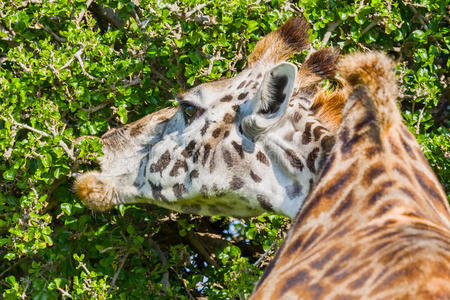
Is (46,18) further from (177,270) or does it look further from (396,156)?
(396,156)

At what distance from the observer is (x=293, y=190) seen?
325cm

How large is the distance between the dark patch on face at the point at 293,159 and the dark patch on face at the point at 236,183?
0.81 ft

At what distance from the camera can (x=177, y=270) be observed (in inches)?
201

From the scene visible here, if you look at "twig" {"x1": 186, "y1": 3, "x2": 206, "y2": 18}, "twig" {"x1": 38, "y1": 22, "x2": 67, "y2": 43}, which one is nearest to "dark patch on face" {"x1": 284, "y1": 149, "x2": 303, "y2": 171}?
"twig" {"x1": 186, "y1": 3, "x2": 206, "y2": 18}

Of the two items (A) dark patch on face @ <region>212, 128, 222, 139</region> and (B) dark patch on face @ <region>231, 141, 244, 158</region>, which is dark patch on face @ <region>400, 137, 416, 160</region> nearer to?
(B) dark patch on face @ <region>231, 141, 244, 158</region>

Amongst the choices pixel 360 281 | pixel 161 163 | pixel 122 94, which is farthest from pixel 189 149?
pixel 360 281

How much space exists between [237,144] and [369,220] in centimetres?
116

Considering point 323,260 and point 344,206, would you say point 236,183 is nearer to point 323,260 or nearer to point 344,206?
point 344,206

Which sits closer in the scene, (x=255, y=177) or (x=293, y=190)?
(x=293, y=190)

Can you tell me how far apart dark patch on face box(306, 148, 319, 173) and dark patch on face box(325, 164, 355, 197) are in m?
0.67

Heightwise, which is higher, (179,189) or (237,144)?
(237,144)

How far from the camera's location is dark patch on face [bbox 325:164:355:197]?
2.53 meters

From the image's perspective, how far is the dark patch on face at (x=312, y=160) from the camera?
3223mm

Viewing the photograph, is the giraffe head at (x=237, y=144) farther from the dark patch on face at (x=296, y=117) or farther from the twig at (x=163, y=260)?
the twig at (x=163, y=260)
